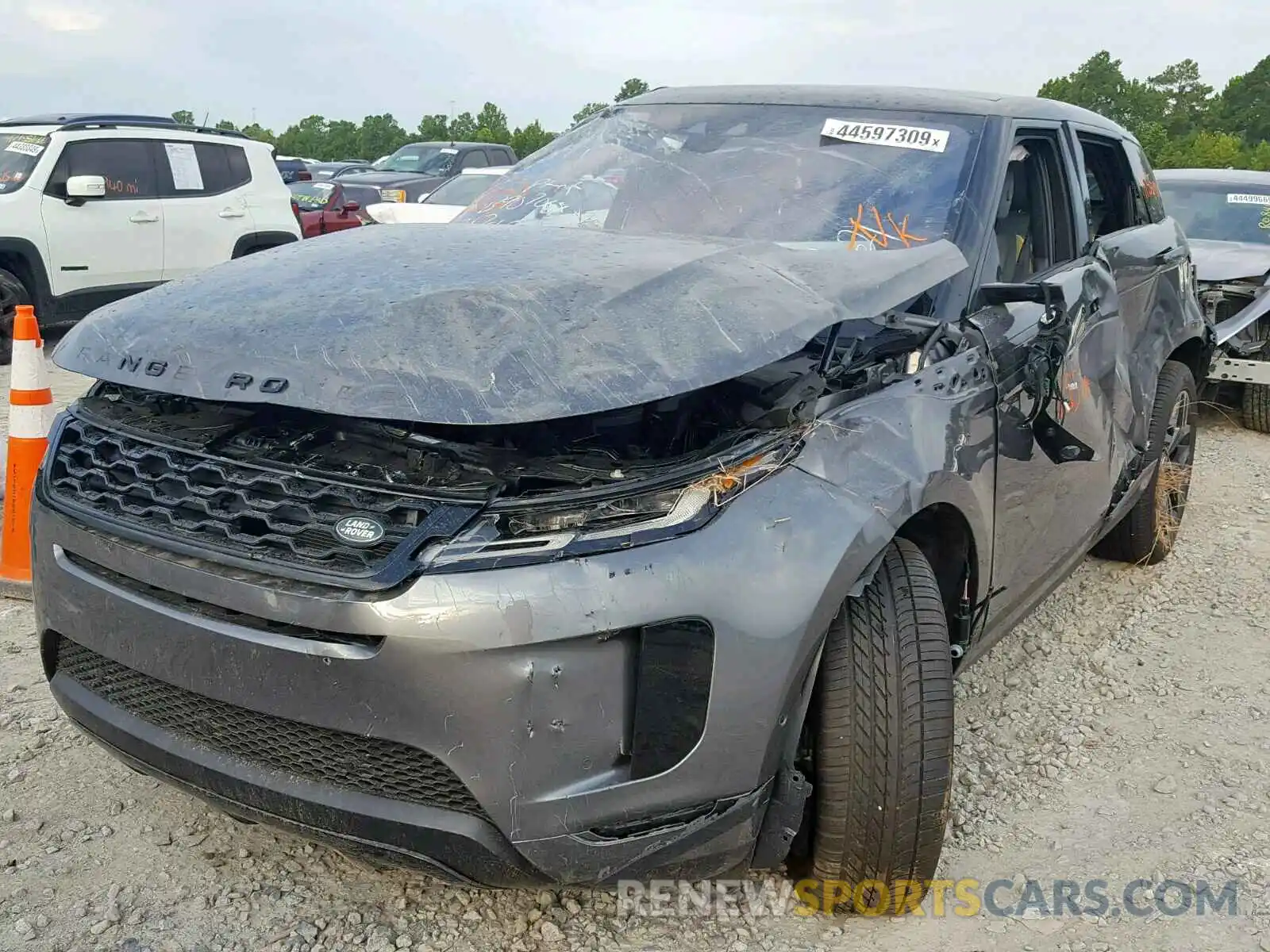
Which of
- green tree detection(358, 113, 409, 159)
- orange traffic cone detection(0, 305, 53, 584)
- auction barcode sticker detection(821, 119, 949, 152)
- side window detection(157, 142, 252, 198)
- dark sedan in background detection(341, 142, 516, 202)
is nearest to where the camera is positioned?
auction barcode sticker detection(821, 119, 949, 152)

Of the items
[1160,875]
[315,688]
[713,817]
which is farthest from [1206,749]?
[315,688]

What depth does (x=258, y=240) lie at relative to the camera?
1012cm

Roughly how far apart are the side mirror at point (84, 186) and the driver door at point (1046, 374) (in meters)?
7.50

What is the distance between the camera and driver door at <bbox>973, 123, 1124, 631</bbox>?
273 cm

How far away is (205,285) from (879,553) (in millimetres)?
1535

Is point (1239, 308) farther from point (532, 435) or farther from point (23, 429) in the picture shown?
point (23, 429)

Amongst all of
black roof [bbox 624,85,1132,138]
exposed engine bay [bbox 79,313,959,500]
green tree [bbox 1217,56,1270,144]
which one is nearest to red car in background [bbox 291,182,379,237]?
black roof [bbox 624,85,1132,138]

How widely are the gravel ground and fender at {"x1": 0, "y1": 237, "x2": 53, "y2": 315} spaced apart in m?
5.76

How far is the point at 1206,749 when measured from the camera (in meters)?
3.14

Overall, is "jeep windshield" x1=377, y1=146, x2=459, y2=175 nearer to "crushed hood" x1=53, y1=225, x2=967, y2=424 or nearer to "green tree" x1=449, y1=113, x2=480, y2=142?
"crushed hood" x1=53, y1=225, x2=967, y2=424

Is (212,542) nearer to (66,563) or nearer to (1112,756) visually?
(66,563)

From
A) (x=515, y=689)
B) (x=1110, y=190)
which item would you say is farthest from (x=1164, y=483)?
(x=515, y=689)

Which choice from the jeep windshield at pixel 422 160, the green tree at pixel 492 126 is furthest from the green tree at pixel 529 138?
the jeep windshield at pixel 422 160

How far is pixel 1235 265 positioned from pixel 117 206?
27.1 feet
